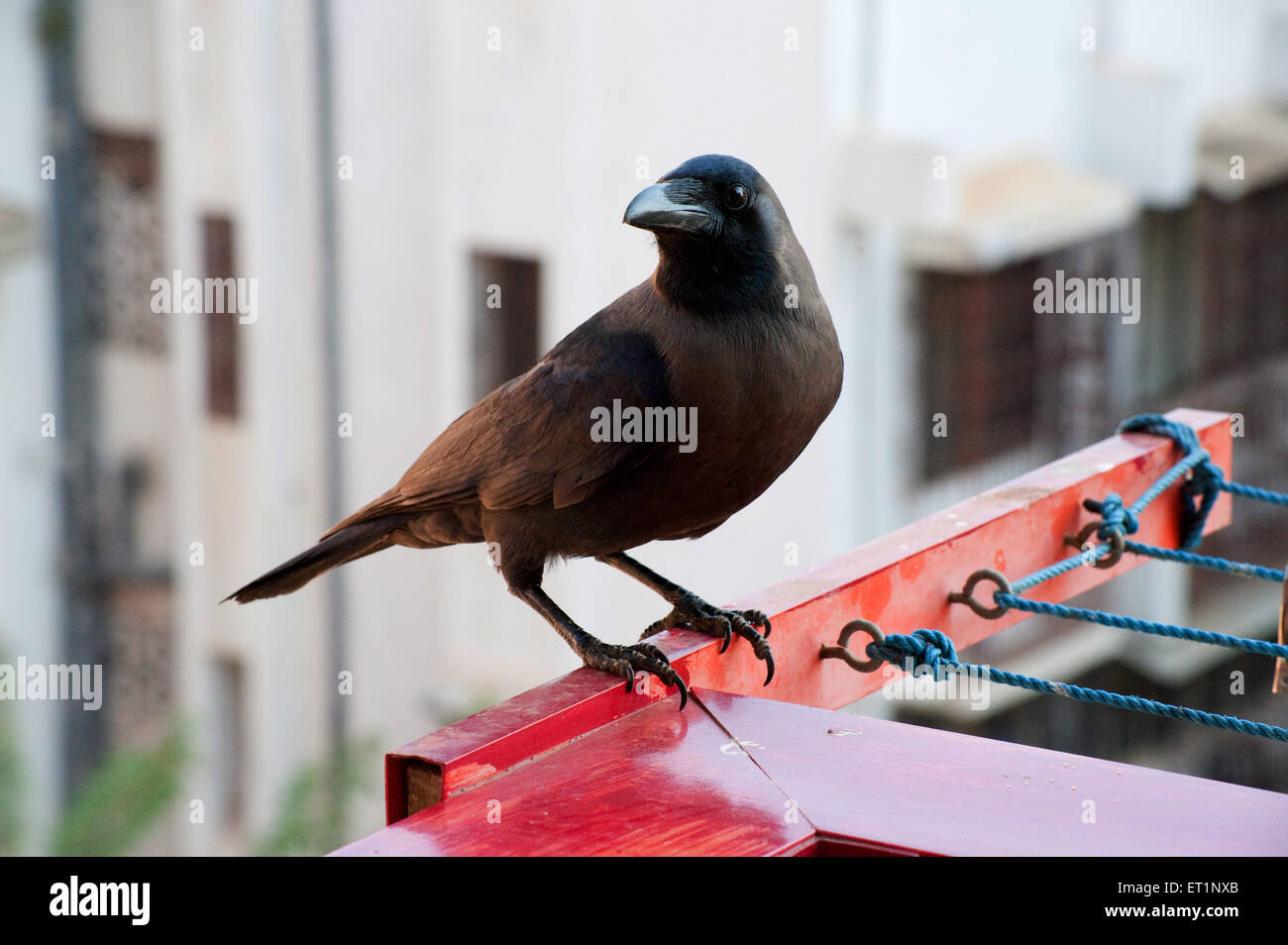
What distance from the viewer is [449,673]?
34.3ft

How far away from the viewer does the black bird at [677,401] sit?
2916 mm

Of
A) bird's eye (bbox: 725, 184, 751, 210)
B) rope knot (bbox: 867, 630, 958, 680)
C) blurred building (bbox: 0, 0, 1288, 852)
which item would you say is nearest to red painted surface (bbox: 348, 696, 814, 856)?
rope knot (bbox: 867, 630, 958, 680)

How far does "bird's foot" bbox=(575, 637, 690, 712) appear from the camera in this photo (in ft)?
8.32

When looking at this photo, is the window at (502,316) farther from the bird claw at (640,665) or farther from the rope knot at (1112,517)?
the bird claw at (640,665)

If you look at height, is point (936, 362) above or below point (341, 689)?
above

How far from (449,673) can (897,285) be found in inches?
151

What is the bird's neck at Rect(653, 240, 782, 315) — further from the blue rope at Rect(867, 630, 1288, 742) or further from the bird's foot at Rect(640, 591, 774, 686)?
the blue rope at Rect(867, 630, 1288, 742)

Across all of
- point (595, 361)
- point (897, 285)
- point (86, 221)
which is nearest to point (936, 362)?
point (897, 285)

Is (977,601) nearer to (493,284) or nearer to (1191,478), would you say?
(1191,478)

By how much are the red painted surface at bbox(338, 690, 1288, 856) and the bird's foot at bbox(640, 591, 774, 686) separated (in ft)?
1.40

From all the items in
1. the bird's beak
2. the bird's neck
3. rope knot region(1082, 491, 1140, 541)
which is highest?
the bird's beak

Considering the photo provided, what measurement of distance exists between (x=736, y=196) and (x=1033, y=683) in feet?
3.62

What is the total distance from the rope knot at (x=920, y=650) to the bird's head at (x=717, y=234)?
2.44 ft
